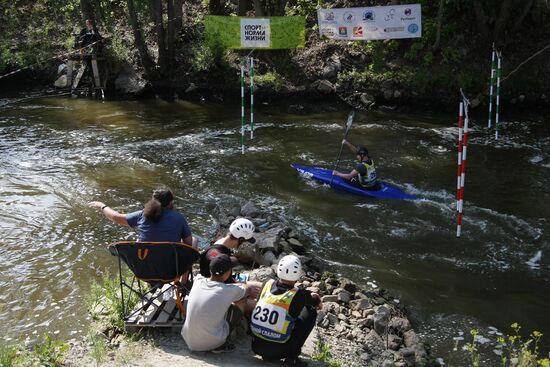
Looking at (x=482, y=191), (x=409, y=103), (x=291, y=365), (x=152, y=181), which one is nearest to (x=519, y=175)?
(x=482, y=191)

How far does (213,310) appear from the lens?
4598 millimetres

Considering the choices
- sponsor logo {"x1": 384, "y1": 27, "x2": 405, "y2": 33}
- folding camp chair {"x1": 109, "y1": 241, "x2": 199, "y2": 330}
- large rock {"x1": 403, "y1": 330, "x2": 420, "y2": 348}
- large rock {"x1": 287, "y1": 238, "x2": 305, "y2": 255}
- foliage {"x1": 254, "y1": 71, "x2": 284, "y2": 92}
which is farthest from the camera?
foliage {"x1": 254, "y1": 71, "x2": 284, "y2": 92}

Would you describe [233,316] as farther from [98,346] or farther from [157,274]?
[98,346]

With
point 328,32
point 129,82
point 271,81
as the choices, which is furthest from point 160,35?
point 328,32

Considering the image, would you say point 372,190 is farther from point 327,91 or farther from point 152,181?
point 327,91

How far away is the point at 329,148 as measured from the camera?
1296 cm

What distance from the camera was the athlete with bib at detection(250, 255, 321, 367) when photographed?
453cm

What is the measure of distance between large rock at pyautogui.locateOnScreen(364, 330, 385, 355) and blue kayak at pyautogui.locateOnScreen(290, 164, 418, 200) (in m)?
4.53

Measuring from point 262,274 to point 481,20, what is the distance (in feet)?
47.4

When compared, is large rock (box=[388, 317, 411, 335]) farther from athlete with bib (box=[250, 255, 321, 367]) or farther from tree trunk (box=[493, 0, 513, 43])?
tree trunk (box=[493, 0, 513, 43])

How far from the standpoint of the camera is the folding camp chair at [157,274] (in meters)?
4.82

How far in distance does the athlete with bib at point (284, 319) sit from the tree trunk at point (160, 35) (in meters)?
15.5

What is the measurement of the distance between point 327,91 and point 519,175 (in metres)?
7.55

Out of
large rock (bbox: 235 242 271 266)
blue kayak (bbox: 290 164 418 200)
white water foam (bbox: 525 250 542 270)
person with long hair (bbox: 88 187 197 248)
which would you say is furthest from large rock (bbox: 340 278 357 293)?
blue kayak (bbox: 290 164 418 200)
